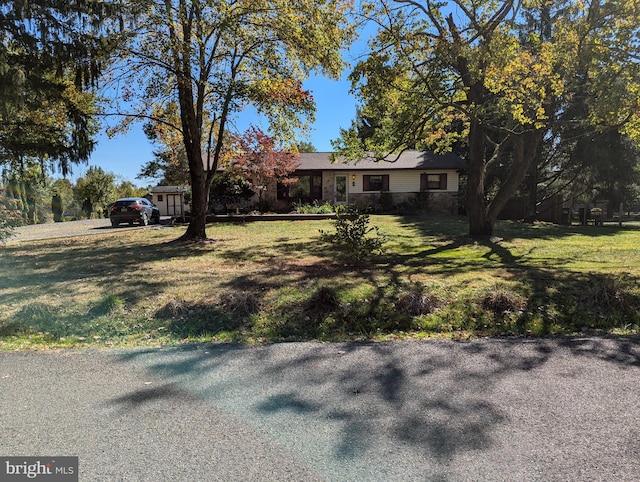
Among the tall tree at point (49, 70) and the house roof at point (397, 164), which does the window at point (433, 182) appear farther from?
the tall tree at point (49, 70)

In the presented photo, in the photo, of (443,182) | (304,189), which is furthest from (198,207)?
(443,182)

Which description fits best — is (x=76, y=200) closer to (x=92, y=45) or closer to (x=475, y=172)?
(x=92, y=45)

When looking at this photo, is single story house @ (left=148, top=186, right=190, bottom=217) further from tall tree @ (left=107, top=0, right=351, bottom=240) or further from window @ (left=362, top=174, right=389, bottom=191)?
tall tree @ (left=107, top=0, right=351, bottom=240)

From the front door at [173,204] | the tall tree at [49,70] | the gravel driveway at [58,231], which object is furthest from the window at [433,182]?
the front door at [173,204]

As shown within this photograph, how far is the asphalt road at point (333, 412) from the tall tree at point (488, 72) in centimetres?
777

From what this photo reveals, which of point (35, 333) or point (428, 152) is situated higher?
point (428, 152)

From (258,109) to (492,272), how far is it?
27.8ft

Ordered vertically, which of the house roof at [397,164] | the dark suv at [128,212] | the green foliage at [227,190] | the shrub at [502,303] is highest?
the house roof at [397,164]

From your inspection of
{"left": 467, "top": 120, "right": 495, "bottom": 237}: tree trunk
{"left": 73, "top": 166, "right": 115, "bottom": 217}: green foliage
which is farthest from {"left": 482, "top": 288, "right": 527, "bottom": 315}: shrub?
{"left": 73, "top": 166, "right": 115, "bottom": 217}: green foliage

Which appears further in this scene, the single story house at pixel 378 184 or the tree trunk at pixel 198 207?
the single story house at pixel 378 184

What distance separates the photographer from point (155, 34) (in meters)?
10.9

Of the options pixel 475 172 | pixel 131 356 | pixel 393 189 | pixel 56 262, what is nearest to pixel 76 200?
pixel 393 189

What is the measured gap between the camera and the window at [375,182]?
27094 millimetres

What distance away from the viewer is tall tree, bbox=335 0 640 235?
9.36m
